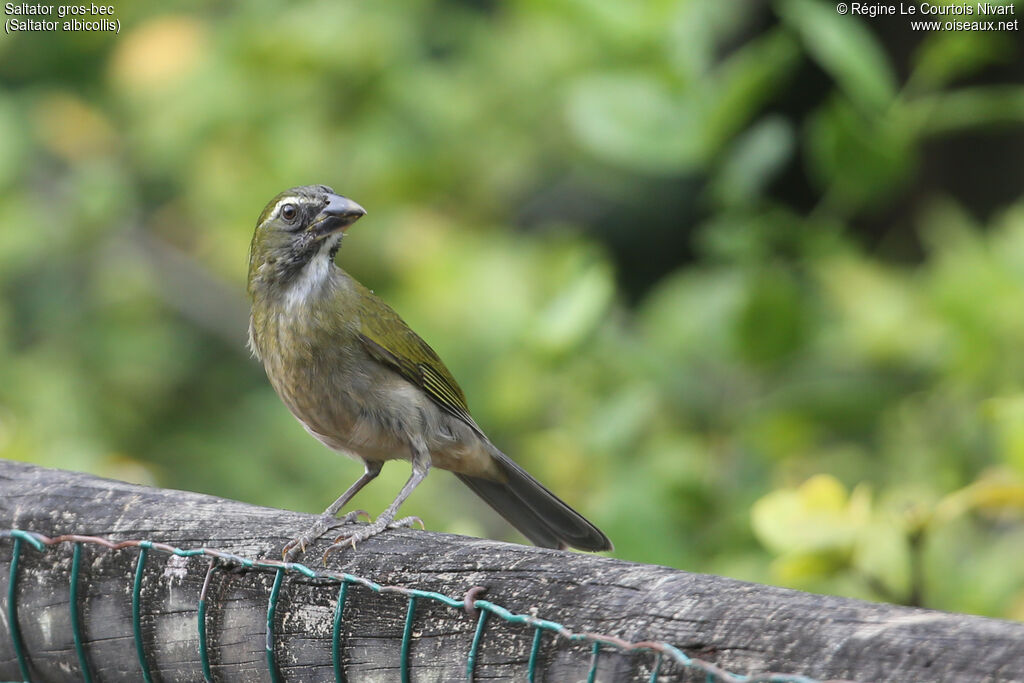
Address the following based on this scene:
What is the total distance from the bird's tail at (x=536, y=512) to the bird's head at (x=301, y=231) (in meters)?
0.72

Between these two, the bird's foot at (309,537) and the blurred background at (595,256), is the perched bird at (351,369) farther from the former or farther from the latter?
the bird's foot at (309,537)

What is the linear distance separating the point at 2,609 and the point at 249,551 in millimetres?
556

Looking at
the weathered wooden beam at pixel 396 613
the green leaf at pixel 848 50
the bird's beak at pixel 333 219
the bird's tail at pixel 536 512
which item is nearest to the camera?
the weathered wooden beam at pixel 396 613

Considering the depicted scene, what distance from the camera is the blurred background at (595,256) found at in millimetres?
3867

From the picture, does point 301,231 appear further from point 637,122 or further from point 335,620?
point 335,620

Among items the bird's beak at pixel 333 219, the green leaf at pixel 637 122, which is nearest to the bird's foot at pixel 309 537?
the bird's beak at pixel 333 219

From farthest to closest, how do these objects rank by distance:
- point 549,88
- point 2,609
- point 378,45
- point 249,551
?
point 549,88 → point 378,45 → point 2,609 → point 249,551

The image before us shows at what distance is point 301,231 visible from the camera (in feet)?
11.2

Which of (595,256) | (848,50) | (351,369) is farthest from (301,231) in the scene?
(595,256)

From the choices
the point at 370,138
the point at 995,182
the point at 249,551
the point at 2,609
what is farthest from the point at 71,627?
the point at 995,182

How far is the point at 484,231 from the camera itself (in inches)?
238

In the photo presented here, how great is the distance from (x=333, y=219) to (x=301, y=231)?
0.34ft

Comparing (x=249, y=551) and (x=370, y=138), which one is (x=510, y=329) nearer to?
(x=370, y=138)

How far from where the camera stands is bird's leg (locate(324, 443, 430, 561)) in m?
2.14
